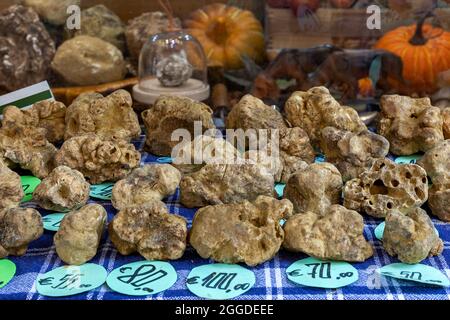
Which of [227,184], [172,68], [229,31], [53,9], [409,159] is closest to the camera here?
[227,184]

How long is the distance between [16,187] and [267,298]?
0.76 metres

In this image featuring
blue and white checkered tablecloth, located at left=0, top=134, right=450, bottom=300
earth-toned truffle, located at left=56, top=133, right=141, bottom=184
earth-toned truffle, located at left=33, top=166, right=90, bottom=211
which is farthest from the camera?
earth-toned truffle, located at left=56, top=133, right=141, bottom=184

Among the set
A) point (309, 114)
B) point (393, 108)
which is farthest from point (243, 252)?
point (393, 108)

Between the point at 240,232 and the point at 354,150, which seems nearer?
the point at 240,232

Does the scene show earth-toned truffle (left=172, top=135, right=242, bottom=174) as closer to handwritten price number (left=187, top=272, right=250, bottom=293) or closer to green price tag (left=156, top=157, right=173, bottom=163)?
green price tag (left=156, top=157, right=173, bottom=163)

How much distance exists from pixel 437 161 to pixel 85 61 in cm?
154

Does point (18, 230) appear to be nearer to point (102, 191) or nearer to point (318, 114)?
point (102, 191)

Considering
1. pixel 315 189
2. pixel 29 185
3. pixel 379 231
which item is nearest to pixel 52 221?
pixel 29 185

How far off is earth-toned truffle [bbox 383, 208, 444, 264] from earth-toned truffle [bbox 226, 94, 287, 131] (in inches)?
26.9

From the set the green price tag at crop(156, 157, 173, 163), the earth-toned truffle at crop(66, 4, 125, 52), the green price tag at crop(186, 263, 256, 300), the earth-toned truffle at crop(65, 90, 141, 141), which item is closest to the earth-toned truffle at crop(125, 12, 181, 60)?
the earth-toned truffle at crop(66, 4, 125, 52)

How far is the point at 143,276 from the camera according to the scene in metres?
1.29

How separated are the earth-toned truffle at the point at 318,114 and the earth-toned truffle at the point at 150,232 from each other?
78 centimetres

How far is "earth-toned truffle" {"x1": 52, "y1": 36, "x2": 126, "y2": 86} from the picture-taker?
2562mm

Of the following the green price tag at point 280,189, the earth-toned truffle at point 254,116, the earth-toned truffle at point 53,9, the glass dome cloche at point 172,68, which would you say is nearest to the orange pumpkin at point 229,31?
the glass dome cloche at point 172,68
